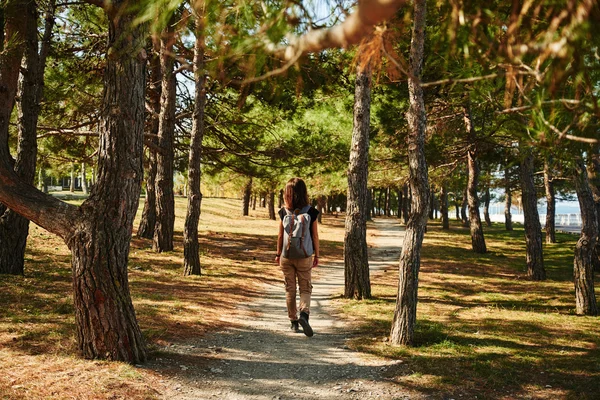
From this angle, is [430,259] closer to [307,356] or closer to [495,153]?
[495,153]

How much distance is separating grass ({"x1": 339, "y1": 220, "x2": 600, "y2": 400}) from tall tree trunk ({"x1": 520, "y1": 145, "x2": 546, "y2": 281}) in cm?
33

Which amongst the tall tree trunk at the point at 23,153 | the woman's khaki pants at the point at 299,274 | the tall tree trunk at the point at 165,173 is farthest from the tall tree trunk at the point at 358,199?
the tall tree trunk at the point at 165,173

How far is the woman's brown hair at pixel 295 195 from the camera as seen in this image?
6316 millimetres

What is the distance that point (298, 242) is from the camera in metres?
6.19

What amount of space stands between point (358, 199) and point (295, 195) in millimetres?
2696

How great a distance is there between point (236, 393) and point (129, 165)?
239 cm

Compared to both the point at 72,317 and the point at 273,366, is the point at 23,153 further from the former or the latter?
the point at 273,366

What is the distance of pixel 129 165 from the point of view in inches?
192

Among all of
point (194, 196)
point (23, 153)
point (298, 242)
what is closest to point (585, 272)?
point (298, 242)

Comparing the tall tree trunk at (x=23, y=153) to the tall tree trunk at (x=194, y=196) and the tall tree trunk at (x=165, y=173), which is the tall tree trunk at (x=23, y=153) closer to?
the tall tree trunk at (x=194, y=196)

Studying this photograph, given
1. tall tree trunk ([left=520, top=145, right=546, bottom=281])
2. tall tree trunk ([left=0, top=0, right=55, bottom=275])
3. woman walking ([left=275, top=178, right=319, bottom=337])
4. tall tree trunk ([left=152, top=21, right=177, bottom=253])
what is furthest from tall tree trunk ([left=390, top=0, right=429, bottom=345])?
tall tree trunk ([left=152, top=21, right=177, bottom=253])

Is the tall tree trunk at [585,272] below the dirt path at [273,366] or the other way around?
the other way around

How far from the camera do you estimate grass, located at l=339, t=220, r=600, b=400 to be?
4.75 meters

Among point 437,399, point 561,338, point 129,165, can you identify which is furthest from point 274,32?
point 561,338
